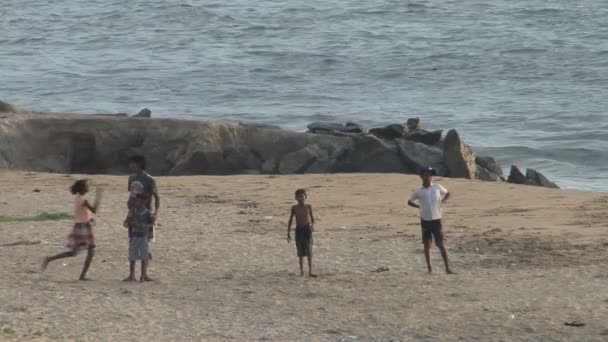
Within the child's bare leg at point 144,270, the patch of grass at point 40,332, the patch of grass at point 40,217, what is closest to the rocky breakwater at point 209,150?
the patch of grass at point 40,217

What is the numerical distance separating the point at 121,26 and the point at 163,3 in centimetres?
742

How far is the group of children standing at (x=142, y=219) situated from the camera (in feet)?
47.8

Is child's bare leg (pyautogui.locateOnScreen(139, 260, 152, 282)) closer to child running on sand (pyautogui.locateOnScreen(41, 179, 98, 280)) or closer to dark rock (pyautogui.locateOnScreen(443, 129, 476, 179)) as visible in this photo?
child running on sand (pyautogui.locateOnScreen(41, 179, 98, 280))

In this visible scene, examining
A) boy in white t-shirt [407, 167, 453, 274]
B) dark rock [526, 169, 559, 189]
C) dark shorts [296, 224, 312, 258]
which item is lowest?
dark rock [526, 169, 559, 189]

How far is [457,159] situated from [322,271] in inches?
397

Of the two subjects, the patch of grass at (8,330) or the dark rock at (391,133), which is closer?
the patch of grass at (8,330)

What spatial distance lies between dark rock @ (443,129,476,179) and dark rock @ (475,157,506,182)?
209mm

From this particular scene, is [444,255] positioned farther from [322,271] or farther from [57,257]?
[57,257]

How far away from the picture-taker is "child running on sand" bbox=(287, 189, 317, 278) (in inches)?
598

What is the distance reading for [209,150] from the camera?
2652 cm

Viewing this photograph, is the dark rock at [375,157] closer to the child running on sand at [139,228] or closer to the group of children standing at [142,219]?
the group of children standing at [142,219]

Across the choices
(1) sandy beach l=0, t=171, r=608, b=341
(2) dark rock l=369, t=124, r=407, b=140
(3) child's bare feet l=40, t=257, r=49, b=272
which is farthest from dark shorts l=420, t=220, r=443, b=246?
(2) dark rock l=369, t=124, r=407, b=140

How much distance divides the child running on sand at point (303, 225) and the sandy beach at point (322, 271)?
311 mm

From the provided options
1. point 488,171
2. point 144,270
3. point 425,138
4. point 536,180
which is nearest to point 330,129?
point 425,138
